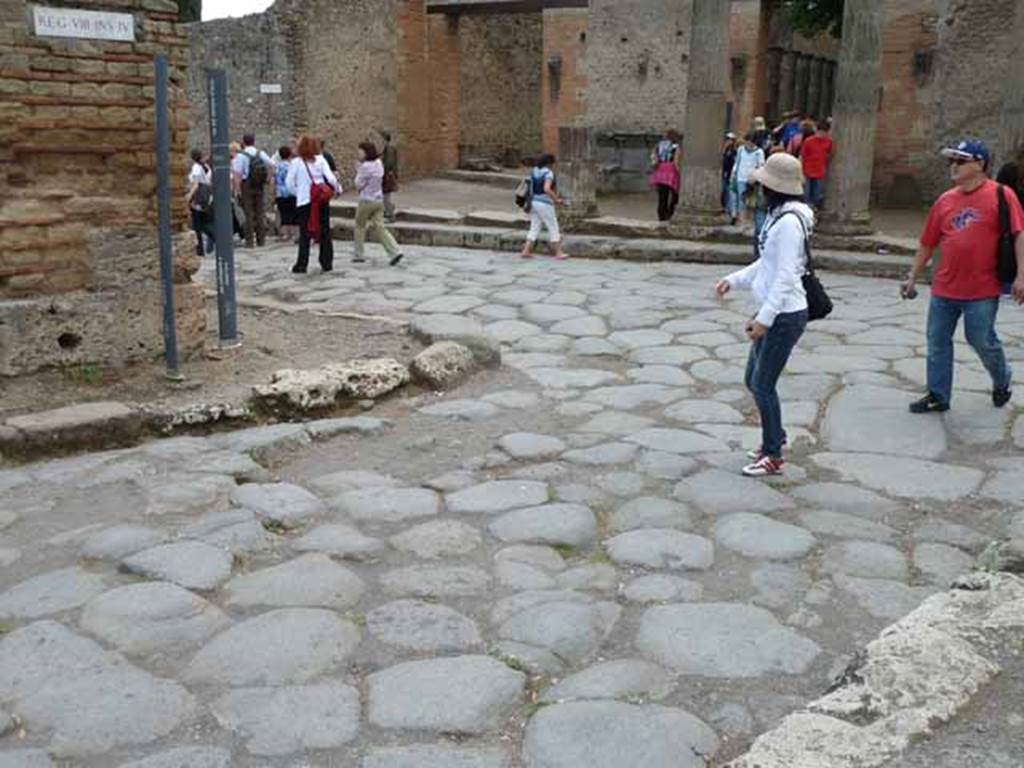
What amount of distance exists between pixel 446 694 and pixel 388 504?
165 centimetres

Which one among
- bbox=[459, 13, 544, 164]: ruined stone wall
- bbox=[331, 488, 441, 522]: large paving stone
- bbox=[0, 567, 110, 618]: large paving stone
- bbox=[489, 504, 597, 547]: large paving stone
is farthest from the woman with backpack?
bbox=[459, 13, 544, 164]: ruined stone wall

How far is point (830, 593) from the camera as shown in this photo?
3740 mm

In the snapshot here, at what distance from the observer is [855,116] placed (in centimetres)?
1272

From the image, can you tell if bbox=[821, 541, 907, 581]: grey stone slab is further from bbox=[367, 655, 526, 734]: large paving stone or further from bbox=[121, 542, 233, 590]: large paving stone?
bbox=[121, 542, 233, 590]: large paving stone

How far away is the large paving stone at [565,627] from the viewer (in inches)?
131

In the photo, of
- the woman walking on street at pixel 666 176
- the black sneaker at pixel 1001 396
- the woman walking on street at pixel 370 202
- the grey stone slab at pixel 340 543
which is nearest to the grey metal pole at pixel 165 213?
the grey stone slab at pixel 340 543

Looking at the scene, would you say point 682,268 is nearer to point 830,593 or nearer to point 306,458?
point 306,458

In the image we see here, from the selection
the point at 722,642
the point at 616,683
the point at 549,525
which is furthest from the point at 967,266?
the point at 616,683

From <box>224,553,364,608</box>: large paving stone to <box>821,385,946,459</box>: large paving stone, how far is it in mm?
2834

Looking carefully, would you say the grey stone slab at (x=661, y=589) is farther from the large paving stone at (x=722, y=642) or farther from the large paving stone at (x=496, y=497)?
the large paving stone at (x=496, y=497)

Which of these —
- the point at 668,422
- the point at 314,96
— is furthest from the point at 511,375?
the point at 314,96

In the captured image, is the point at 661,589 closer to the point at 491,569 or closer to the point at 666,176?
the point at 491,569

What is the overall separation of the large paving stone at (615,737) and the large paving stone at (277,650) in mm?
739

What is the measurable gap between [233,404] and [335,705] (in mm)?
3189
